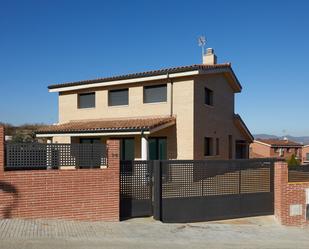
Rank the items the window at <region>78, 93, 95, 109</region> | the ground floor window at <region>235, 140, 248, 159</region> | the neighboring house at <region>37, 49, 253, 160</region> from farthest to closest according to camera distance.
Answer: the ground floor window at <region>235, 140, 248, 159</region> → the window at <region>78, 93, 95, 109</region> → the neighboring house at <region>37, 49, 253, 160</region>

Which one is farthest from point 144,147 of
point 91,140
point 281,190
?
point 281,190

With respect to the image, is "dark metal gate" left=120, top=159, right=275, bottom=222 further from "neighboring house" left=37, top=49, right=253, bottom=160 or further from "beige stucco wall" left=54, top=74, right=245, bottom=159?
"beige stucco wall" left=54, top=74, right=245, bottom=159

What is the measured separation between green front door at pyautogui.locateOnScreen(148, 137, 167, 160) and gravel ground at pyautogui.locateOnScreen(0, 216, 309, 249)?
8653 mm

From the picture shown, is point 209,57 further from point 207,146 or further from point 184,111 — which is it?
point 184,111

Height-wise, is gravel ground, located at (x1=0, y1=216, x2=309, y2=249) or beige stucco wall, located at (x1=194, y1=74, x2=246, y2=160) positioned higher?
beige stucco wall, located at (x1=194, y1=74, x2=246, y2=160)

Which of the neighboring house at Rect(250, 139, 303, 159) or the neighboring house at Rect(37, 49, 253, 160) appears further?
the neighboring house at Rect(250, 139, 303, 159)

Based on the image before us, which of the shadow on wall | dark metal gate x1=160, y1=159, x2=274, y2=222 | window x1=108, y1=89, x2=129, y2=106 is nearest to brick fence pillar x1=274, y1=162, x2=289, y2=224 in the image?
dark metal gate x1=160, y1=159, x2=274, y2=222

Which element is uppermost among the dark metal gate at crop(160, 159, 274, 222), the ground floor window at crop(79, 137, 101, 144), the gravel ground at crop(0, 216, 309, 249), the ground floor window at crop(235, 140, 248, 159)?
the ground floor window at crop(79, 137, 101, 144)

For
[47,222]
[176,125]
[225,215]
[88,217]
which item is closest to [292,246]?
[225,215]

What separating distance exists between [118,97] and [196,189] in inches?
458

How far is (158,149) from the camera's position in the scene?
20.4 metres

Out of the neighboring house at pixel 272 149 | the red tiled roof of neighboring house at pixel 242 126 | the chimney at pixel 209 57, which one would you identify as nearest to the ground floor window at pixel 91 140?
the chimney at pixel 209 57

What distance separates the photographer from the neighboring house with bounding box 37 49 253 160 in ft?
64.3

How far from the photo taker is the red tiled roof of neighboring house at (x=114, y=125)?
18809 mm
